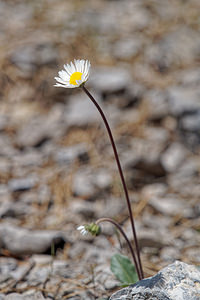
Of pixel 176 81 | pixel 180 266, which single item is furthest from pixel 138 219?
pixel 176 81

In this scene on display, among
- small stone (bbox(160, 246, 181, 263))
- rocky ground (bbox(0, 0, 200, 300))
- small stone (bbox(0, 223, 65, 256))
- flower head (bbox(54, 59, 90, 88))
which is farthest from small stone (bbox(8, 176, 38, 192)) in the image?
flower head (bbox(54, 59, 90, 88))

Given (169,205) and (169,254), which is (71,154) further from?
(169,254)

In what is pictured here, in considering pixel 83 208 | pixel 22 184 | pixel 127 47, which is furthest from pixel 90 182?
pixel 127 47

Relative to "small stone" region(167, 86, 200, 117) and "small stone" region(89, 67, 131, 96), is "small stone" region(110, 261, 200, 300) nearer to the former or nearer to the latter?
"small stone" region(167, 86, 200, 117)

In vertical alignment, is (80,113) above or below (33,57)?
below

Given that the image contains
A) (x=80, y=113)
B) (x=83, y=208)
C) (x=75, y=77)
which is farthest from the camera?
(x=80, y=113)

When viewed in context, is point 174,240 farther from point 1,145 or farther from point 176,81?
point 176,81
